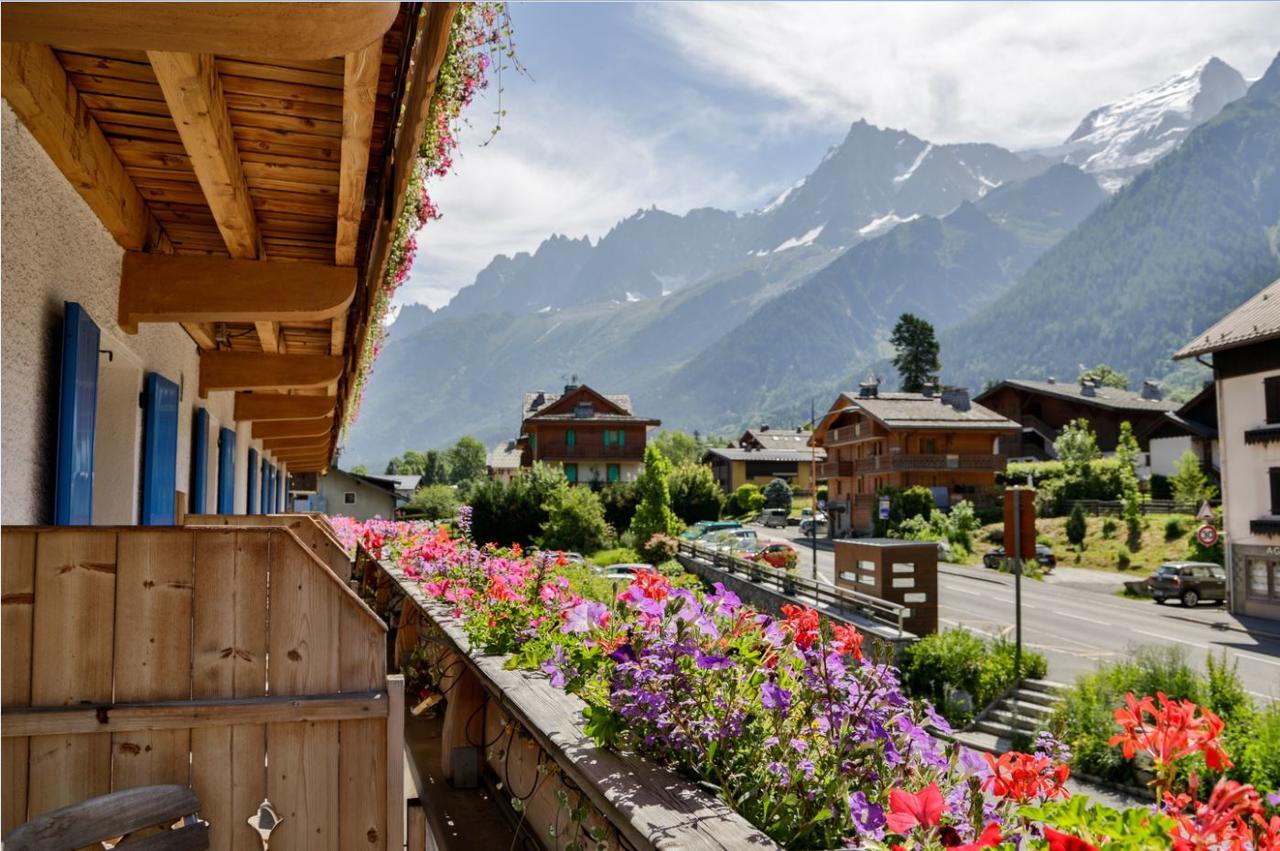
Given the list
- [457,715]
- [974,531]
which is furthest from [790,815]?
[974,531]

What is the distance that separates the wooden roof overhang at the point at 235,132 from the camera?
202 centimetres

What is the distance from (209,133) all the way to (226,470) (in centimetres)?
763

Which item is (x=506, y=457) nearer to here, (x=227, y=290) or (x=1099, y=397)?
(x=1099, y=397)

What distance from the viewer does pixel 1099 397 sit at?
66000mm

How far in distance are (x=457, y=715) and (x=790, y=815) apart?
2751mm

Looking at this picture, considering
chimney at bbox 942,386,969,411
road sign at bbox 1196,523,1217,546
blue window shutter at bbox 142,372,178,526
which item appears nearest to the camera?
blue window shutter at bbox 142,372,178,526

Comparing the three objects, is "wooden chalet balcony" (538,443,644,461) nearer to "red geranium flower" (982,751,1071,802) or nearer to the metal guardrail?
the metal guardrail

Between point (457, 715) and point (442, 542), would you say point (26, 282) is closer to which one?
point (457, 715)

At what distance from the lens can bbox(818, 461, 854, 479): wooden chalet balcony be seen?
5819 centimetres

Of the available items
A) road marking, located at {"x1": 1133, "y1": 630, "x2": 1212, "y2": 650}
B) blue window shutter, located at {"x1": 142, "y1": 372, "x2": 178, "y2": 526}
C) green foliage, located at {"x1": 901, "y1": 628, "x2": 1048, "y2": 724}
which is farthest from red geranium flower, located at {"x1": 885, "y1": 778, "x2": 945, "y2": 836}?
road marking, located at {"x1": 1133, "y1": 630, "x2": 1212, "y2": 650}

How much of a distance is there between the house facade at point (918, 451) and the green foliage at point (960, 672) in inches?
1279

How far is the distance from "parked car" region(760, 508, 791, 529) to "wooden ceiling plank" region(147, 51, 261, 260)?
57.0 meters

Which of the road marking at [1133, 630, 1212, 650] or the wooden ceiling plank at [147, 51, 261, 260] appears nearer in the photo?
the wooden ceiling plank at [147, 51, 261, 260]

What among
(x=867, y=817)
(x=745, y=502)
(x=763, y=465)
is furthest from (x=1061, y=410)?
(x=867, y=817)
